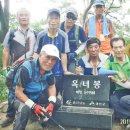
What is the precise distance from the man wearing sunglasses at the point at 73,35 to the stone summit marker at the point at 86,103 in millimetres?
513

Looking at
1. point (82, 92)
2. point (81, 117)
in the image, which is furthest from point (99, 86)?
point (81, 117)

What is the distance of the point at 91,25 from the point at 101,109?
194 centimetres

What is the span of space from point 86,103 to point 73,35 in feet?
4.86

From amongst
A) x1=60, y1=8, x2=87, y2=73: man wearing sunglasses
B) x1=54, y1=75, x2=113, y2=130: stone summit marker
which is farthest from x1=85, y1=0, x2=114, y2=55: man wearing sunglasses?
x1=54, y1=75, x2=113, y2=130: stone summit marker

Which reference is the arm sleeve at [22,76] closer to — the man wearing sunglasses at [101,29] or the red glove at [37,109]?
the red glove at [37,109]

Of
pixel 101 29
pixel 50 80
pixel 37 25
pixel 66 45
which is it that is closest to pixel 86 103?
pixel 50 80

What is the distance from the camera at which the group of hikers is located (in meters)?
4.70

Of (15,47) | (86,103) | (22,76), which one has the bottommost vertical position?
(86,103)

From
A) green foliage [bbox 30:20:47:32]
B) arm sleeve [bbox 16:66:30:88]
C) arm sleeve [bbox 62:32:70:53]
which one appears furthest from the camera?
green foliage [bbox 30:20:47:32]

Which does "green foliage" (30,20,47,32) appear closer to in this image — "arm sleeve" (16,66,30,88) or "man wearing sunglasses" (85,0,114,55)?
"man wearing sunglasses" (85,0,114,55)

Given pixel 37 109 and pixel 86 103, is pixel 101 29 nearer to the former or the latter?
pixel 86 103

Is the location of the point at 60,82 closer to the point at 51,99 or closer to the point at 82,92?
the point at 82,92

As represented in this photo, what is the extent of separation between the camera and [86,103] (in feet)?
18.4

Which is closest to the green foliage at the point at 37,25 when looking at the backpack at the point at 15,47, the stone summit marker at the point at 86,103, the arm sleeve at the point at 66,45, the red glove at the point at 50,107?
the backpack at the point at 15,47
